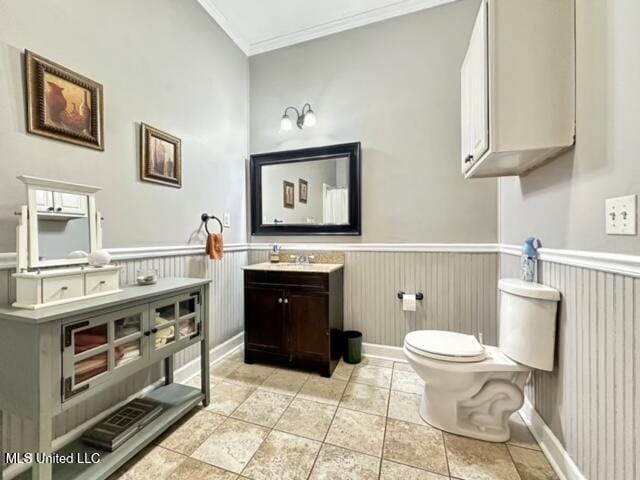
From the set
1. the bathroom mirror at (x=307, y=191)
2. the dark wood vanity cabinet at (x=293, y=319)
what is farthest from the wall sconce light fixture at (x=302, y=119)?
the dark wood vanity cabinet at (x=293, y=319)

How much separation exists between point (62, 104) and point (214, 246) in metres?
1.19

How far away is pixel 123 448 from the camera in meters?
1.29

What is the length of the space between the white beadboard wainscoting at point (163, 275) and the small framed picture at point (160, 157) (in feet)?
1.58

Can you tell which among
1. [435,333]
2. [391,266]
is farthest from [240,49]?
[435,333]

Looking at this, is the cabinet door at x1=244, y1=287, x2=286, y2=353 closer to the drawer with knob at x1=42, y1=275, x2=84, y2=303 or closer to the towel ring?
the towel ring

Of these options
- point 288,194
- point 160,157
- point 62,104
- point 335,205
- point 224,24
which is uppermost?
point 224,24

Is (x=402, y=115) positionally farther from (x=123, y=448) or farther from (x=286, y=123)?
(x=123, y=448)

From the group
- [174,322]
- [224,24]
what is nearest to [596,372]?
[174,322]

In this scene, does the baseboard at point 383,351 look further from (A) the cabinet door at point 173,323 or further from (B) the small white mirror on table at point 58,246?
(B) the small white mirror on table at point 58,246

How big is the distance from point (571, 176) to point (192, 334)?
2.12 m

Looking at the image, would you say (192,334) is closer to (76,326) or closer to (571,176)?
(76,326)

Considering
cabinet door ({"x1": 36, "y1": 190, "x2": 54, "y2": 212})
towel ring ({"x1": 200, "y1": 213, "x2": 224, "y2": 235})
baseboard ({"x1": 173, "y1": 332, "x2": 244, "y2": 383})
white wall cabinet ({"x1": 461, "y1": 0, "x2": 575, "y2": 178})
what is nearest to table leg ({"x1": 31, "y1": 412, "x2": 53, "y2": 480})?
cabinet door ({"x1": 36, "y1": 190, "x2": 54, "y2": 212})

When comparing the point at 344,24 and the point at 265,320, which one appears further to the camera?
the point at 344,24

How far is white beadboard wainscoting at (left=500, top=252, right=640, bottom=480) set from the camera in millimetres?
900
